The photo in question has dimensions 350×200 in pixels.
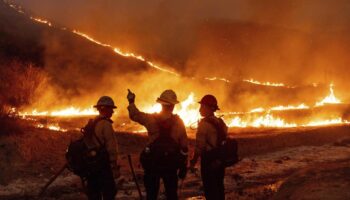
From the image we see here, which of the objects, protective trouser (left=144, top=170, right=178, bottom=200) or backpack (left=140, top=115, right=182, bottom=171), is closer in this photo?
backpack (left=140, top=115, right=182, bottom=171)

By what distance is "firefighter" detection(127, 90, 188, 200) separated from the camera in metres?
7.16

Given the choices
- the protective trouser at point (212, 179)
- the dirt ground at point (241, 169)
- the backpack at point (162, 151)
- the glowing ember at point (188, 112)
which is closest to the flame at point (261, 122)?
the glowing ember at point (188, 112)

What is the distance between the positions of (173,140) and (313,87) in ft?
170

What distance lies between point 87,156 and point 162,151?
49.0 inches

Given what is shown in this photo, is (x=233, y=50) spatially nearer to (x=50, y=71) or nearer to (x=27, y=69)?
(x=50, y=71)

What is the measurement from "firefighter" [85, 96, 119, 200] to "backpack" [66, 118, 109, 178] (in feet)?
0.15

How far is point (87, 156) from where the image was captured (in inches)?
290

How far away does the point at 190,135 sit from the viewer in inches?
1008

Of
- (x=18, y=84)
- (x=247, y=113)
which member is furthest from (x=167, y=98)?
(x=247, y=113)

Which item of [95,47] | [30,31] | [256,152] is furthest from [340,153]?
[30,31]

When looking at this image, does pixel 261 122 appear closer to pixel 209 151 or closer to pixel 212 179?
pixel 212 179

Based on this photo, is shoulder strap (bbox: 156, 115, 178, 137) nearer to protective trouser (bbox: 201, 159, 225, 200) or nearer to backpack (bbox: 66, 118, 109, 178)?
protective trouser (bbox: 201, 159, 225, 200)

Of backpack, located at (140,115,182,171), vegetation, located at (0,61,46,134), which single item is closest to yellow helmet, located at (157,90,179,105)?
backpack, located at (140,115,182,171)

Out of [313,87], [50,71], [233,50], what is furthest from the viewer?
[233,50]
